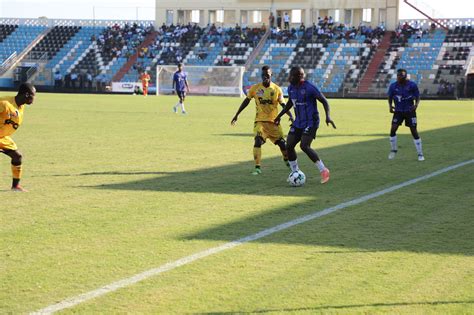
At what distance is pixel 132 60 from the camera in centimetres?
7125

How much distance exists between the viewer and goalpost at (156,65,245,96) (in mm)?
61531

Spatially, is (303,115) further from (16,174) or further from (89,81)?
(89,81)

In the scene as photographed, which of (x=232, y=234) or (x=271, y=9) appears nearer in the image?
(x=232, y=234)

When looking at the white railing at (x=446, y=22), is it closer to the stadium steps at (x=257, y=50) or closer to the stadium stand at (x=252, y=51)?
the stadium stand at (x=252, y=51)

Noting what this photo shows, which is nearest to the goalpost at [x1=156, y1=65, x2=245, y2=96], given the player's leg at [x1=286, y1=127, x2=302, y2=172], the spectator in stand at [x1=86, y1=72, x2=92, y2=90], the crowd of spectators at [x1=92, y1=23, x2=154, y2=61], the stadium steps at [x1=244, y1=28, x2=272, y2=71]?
the stadium steps at [x1=244, y1=28, x2=272, y2=71]

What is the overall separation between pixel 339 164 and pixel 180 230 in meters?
7.46

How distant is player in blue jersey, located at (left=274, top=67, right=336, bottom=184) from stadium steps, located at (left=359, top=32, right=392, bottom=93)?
160 feet

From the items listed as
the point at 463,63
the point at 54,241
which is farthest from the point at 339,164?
the point at 463,63

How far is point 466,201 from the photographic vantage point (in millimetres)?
11188

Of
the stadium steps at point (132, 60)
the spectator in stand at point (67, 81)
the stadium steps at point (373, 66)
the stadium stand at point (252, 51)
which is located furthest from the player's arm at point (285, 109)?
the spectator in stand at point (67, 81)

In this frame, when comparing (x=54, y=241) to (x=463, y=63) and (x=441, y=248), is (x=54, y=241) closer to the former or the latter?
(x=441, y=248)

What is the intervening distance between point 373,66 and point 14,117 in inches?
2100

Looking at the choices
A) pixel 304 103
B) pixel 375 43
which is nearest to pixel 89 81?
pixel 375 43

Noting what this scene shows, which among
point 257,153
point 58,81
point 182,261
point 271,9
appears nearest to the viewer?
point 182,261
